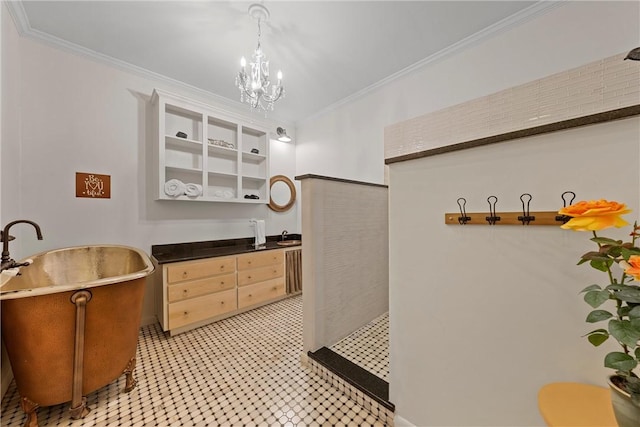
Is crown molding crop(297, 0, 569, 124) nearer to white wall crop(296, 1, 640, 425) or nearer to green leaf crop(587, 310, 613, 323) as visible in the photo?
white wall crop(296, 1, 640, 425)

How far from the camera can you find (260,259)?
3.03m

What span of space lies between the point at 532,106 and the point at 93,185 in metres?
3.43

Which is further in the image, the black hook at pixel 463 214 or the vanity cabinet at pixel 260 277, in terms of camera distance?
the vanity cabinet at pixel 260 277

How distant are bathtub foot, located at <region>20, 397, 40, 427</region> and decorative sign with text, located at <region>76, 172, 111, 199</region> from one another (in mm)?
1727

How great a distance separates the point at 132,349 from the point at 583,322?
2.42 m

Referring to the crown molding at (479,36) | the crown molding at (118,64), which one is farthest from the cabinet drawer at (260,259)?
the crown molding at (479,36)

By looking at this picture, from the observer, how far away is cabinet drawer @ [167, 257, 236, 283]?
7.68 ft

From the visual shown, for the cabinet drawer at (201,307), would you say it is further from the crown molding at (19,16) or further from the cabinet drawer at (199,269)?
the crown molding at (19,16)

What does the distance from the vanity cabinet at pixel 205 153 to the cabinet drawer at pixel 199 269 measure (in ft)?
2.55

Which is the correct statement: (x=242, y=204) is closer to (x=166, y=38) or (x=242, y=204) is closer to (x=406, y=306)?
(x=166, y=38)

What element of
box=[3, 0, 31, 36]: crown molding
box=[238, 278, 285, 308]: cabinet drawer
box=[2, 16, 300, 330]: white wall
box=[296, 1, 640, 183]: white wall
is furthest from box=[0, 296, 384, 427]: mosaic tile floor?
box=[3, 0, 31, 36]: crown molding

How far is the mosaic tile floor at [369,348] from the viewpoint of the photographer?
1.75 m

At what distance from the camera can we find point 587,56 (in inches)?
70.3

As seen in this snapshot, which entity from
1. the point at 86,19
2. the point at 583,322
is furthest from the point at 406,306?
the point at 86,19
